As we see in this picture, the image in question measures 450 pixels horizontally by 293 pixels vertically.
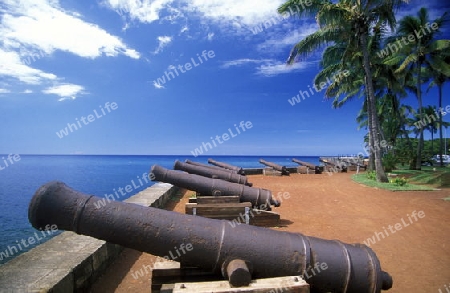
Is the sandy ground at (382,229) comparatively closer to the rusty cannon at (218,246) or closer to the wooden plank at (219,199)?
the wooden plank at (219,199)

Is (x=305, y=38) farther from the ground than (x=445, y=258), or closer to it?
farther from the ground

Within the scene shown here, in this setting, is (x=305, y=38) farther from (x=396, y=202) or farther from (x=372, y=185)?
(x=396, y=202)

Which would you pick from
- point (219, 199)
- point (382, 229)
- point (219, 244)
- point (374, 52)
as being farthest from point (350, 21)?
point (219, 244)

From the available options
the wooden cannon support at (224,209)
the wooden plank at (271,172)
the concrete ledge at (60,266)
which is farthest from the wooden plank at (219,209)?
the wooden plank at (271,172)

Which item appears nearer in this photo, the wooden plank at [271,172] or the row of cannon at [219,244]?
the row of cannon at [219,244]

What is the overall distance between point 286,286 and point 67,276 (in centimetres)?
238

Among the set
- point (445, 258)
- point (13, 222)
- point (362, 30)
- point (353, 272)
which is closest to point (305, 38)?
point (362, 30)

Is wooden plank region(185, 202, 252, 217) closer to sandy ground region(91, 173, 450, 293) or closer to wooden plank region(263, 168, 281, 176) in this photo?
sandy ground region(91, 173, 450, 293)

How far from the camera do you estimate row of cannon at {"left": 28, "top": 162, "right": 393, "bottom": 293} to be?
242cm

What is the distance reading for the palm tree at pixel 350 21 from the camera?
42.5ft

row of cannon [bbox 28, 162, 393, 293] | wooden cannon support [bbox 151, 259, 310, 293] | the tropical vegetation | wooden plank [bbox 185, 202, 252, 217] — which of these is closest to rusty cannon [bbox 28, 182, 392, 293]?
row of cannon [bbox 28, 162, 393, 293]

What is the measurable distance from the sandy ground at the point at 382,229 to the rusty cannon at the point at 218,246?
164cm

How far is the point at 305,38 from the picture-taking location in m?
14.7

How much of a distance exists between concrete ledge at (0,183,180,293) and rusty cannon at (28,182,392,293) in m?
0.88
